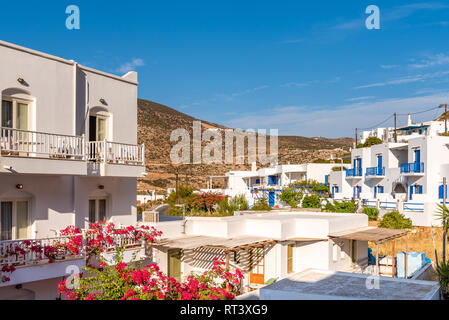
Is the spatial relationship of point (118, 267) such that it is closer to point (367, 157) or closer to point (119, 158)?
point (119, 158)

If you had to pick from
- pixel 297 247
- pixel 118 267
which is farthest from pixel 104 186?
pixel 297 247

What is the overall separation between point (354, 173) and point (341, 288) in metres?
35.6

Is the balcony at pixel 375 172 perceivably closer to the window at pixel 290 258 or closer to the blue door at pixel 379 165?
the blue door at pixel 379 165

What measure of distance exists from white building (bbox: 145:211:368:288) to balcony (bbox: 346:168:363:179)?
24.4m

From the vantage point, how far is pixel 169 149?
7500cm

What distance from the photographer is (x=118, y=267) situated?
905 cm

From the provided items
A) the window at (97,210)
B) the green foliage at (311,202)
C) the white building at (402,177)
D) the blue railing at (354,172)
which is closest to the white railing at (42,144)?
the window at (97,210)

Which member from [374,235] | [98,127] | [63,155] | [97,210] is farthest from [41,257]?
[374,235]

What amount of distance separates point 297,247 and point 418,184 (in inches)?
794

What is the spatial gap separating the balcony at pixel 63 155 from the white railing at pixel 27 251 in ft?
6.15

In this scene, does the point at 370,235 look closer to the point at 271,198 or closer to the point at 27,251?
the point at 27,251

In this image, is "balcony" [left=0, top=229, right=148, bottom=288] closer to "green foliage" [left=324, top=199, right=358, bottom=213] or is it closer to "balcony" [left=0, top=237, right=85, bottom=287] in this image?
"balcony" [left=0, top=237, right=85, bottom=287]

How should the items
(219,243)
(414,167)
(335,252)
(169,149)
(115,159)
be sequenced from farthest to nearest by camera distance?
(169,149) → (414,167) → (335,252) → (219,243) → (115,159)

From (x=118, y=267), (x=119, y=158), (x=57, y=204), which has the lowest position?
(x=118, y=267)
